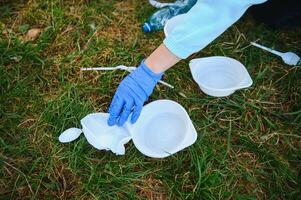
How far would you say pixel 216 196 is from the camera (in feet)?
5.58

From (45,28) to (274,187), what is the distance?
1.55 meters

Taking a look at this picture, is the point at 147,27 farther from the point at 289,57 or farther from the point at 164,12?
the point at 289,57

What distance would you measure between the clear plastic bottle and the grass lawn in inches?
1.9

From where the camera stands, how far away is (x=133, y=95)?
1.77 meters

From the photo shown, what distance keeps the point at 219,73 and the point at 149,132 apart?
0.56 metres

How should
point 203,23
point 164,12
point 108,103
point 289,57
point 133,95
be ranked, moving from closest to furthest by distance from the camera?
point 203,23, point 133,95, point 108,103, point 289,57, point 164,12

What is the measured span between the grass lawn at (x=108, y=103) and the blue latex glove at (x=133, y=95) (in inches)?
6.2

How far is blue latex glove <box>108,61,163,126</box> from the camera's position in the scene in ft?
5.78

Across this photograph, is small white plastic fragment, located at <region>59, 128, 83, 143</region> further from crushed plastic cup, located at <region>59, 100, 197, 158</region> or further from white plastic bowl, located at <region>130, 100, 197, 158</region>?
white plastic bowl, located at <region>130, 100, 197, 158</region>

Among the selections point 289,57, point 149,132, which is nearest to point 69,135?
point 149,132

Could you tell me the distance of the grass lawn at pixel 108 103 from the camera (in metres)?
1.72

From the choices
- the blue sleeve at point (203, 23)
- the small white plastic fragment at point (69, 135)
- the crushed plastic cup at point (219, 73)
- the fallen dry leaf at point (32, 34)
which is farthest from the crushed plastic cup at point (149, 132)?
the fallen dry leaf at point (32, 34)

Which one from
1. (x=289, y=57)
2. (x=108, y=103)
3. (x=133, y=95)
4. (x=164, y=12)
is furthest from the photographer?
(x=164, y=12)

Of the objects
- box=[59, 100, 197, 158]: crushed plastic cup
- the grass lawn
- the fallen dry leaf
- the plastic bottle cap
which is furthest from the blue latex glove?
the fallen dry leaf
